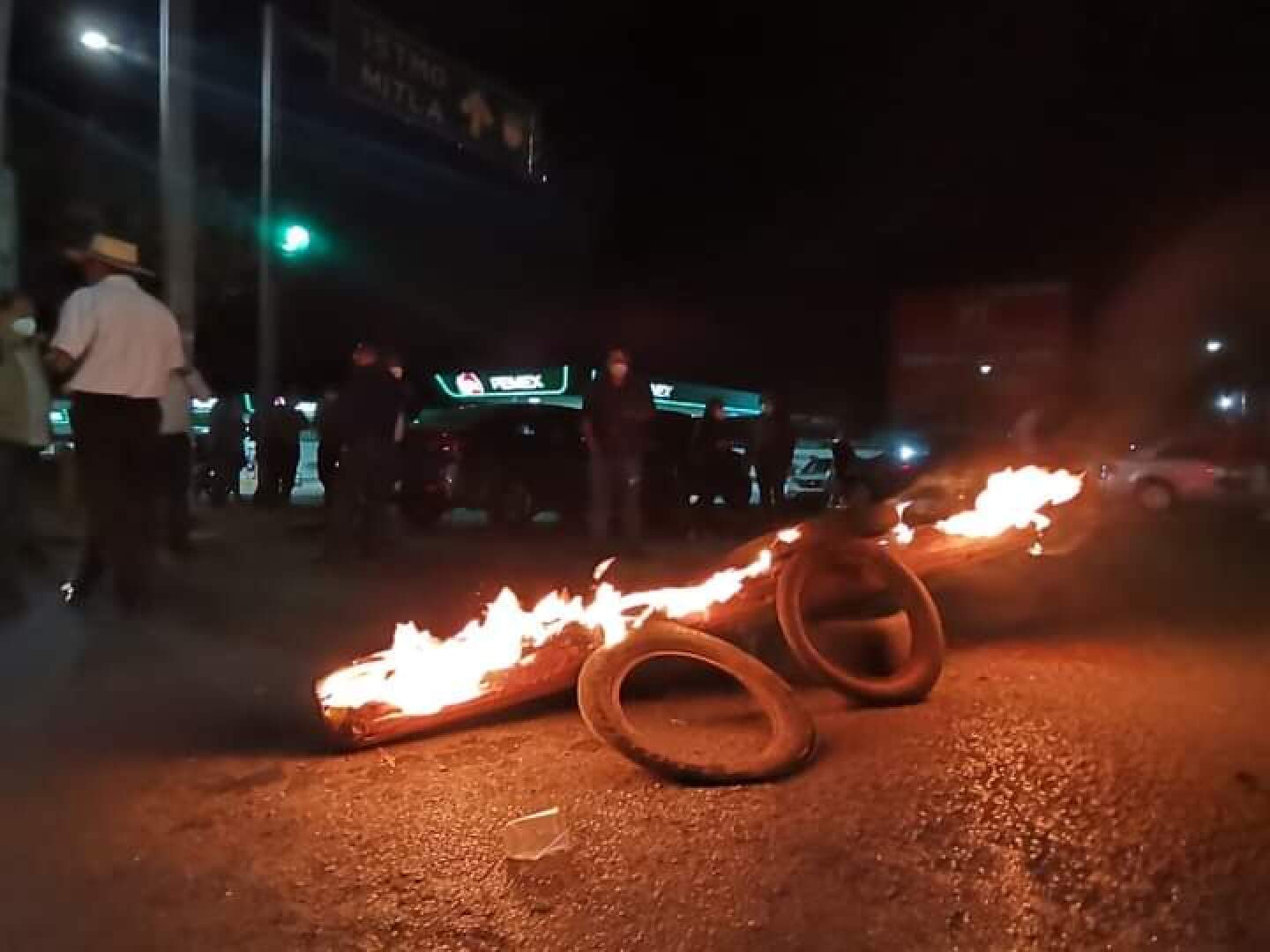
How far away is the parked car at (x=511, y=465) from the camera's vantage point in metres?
15.3

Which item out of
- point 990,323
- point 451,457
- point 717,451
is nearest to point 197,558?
point 451,457

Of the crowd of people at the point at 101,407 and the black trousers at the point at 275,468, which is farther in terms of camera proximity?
the black trousers at the point at 275,468

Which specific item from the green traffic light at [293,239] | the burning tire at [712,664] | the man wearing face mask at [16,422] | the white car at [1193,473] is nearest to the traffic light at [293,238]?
the green traffic light at [293,239]

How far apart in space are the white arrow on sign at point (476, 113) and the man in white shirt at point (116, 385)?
20.9 ft

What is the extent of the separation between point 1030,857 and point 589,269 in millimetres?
44527

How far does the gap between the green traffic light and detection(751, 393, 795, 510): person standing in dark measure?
590 centimetres

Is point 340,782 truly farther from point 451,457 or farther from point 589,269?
point 589,269

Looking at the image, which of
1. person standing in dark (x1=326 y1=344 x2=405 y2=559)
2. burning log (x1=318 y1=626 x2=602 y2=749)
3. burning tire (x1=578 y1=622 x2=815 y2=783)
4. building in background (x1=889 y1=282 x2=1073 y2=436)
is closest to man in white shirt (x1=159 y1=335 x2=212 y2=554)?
person standing in dark (x1=326 y1=344 x2=405 y2=559)

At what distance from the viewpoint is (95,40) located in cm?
1432

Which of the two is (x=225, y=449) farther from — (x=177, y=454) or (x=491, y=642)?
(x=491, y=642)

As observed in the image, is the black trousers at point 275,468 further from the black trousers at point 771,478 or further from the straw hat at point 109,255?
the straw hat at point 109,255

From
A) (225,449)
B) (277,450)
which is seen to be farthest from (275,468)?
(225,449)

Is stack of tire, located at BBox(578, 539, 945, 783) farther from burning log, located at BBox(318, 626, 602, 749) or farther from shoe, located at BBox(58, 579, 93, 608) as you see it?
shoe, located at BBox(58, 579, 93, 608)

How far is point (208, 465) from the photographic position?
736 inches
